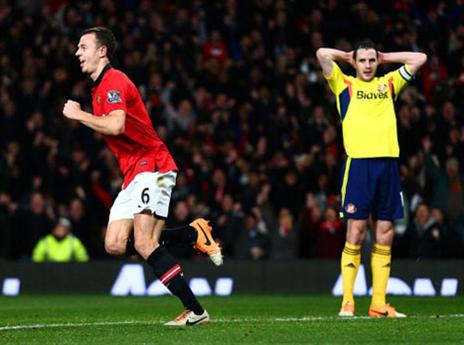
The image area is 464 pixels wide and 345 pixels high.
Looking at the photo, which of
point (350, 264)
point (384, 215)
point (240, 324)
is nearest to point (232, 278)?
point (350, 264)

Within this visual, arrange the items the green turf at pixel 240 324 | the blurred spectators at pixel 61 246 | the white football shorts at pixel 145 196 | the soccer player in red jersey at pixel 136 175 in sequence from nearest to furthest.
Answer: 1. the green turf at pixel 240 324
2. the soccer player in red jersey at pixel 136 175
3. the white football shorts at pixel 145 196
4. the blurred spectators at pixel 61 246

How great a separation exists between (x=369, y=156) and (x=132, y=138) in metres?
2.36

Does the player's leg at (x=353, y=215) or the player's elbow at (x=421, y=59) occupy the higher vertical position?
the player's elbow at (x=421, y=59)

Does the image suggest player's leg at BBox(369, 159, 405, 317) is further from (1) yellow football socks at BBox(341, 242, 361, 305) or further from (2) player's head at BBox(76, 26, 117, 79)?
(2) player's head at BBox(76, 26, 117, 79)

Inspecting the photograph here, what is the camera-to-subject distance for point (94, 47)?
1098 centimetres

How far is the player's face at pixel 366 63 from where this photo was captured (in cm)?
1212

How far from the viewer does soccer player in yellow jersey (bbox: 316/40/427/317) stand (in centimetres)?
1213

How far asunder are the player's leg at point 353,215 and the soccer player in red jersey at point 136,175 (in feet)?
5.97

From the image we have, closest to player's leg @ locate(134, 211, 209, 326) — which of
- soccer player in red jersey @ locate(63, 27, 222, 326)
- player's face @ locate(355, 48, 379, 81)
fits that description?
soccer player in red jersey @ locate(63, 27, 222, 326)

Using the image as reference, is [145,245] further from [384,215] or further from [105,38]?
[384,215]

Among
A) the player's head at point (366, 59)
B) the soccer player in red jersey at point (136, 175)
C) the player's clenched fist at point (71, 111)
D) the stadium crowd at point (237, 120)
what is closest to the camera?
the player's clenched fist at point (71, 111)

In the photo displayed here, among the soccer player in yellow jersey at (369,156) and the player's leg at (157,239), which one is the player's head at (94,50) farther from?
the soccer player in yellow jersey at (369,156)

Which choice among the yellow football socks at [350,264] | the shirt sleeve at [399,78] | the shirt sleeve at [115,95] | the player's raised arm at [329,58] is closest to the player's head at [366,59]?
the player's raised arm at [329,58]

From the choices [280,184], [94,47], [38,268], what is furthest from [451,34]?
[94,47]
